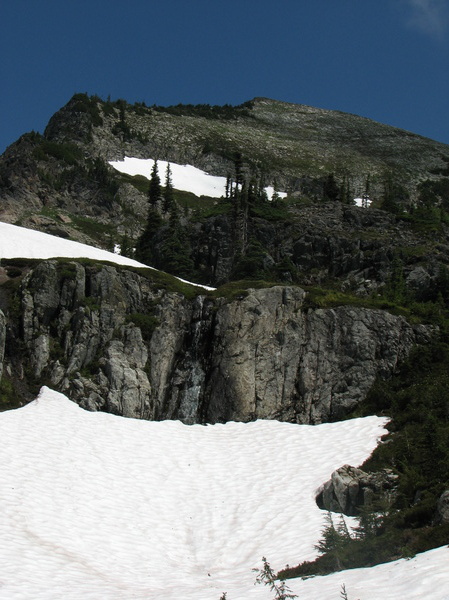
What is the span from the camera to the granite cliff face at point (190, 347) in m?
27.7

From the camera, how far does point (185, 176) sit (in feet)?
402

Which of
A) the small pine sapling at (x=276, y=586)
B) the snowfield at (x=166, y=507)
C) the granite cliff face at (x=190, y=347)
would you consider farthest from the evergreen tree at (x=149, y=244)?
the small pine sapling at (x=276, y=586)

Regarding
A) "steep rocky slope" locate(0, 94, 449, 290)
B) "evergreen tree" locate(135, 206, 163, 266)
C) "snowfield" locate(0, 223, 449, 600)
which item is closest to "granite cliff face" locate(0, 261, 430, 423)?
"snowfield" locate(0, 223, 449, 600)

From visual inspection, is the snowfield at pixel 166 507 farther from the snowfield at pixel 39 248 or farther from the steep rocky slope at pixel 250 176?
the steep rocky slope at pixel 250 176

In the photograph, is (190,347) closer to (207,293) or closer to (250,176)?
(207,293)

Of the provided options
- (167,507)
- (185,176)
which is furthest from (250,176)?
(167,507)

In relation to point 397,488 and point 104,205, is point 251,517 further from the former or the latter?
point 104,205

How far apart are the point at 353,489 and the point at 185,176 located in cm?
10913

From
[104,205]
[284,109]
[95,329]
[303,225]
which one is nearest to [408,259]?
[303,225]

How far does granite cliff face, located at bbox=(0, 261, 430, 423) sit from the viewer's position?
27.7 meters

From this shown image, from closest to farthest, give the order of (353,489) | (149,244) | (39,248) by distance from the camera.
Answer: (353,489)
(39,248)
(149,244)

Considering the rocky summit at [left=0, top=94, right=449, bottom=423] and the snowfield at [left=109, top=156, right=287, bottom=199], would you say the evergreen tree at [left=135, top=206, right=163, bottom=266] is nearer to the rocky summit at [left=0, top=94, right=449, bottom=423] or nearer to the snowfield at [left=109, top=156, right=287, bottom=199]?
the rocky summit at [left=0, top=94, right=449, bottom=423]

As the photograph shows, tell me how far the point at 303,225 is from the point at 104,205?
40.5 meters

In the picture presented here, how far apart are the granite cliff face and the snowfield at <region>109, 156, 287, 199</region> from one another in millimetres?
83468
